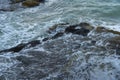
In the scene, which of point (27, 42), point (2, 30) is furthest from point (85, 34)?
point (2, 30)

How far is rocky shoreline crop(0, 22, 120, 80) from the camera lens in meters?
7.26

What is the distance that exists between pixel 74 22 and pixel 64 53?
3.54 metres

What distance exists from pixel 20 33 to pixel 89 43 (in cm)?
324

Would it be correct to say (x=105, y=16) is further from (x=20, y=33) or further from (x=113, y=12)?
(x=20, y=33)

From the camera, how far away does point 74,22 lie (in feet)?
38.3

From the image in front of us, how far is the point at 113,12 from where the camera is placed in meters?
13.3

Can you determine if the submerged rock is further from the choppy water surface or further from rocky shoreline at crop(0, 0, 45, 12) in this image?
rocky shoreline at crop(0, 0, 45, 12)

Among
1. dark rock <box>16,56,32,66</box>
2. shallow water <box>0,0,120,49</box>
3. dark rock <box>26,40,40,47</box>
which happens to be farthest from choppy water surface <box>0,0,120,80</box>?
dark rock <box>26,40,40,47</box>

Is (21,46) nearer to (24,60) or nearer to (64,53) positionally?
(24,60)

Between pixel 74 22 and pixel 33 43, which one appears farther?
pixel 74 22

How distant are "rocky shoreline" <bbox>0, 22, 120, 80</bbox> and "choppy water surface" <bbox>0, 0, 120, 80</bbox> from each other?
1.0 inches

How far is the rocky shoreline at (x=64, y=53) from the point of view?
7.26 meters

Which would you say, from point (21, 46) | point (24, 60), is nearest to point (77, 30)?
point (21, 46)

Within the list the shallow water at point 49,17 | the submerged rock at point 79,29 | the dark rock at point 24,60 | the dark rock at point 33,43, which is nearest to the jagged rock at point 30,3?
the shallow water at point 49,17
